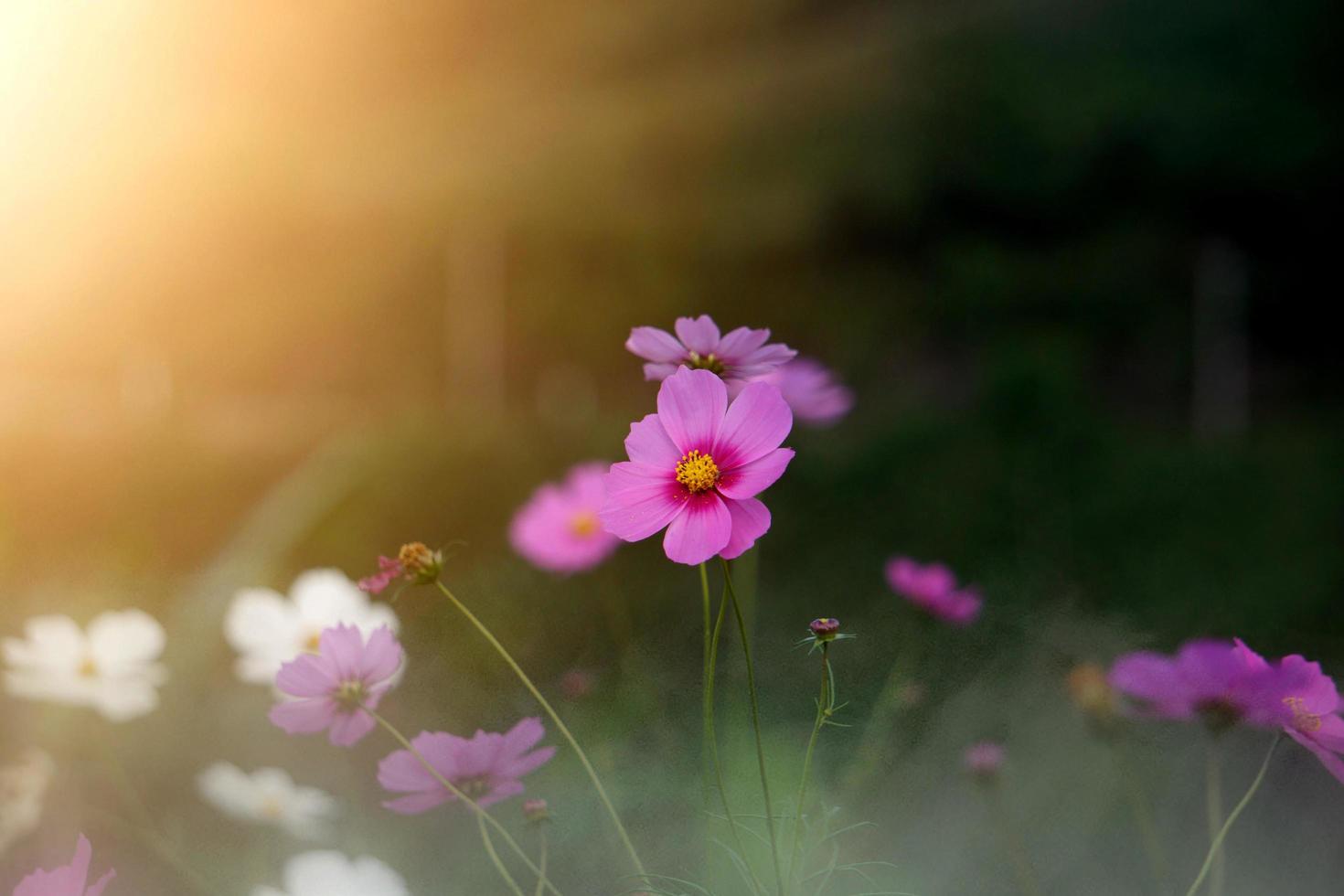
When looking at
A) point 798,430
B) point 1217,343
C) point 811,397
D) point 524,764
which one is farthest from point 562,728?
point 1217,343

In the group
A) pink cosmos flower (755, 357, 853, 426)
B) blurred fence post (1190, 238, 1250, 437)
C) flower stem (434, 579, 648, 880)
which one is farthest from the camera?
blurred fence post (1190, 238, 1250, 437)

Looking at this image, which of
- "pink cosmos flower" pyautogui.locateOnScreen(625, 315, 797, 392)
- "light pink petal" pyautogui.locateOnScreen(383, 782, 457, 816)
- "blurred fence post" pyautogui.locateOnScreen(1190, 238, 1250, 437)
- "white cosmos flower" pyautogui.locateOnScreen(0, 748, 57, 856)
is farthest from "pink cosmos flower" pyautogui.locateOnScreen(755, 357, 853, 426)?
"blurred fence post" pyautogui.locateOnScreen(1190, 238, 1250, 437)

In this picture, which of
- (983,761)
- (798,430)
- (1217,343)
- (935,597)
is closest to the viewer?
(983,761)

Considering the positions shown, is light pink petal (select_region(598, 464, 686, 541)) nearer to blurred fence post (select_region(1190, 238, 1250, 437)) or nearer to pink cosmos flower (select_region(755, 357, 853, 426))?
pink cosmos flower (select_region(755, 357, 853, 426))

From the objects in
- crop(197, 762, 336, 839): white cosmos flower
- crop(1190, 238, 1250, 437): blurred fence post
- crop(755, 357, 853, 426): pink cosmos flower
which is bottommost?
crop(1190, 238, 1250, 437): blurred fence post

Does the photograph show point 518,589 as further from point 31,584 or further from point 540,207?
point 540,207

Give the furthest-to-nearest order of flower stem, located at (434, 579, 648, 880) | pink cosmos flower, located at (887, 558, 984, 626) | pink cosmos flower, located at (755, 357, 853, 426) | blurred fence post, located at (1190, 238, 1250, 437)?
blurred fence post, located at (1190, 238, 1250, 437)
pink cosmos flower, located at (887, 558, 984, 626)
pink cosmos flower, located at (755, 357, 853, 426)
flower stem, located at (434, 579, 648, 880)

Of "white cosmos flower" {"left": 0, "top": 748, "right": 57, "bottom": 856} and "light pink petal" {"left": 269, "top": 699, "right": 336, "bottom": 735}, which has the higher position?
"light pink petal" {"left": 269, "top": 699, "right": 336, "bottom": 735}

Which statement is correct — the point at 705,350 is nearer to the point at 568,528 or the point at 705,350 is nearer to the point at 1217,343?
the point at 568,528

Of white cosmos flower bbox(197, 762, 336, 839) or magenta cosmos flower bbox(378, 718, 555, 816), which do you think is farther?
white cosmos flower bbox(197, 762, 336, 839)
